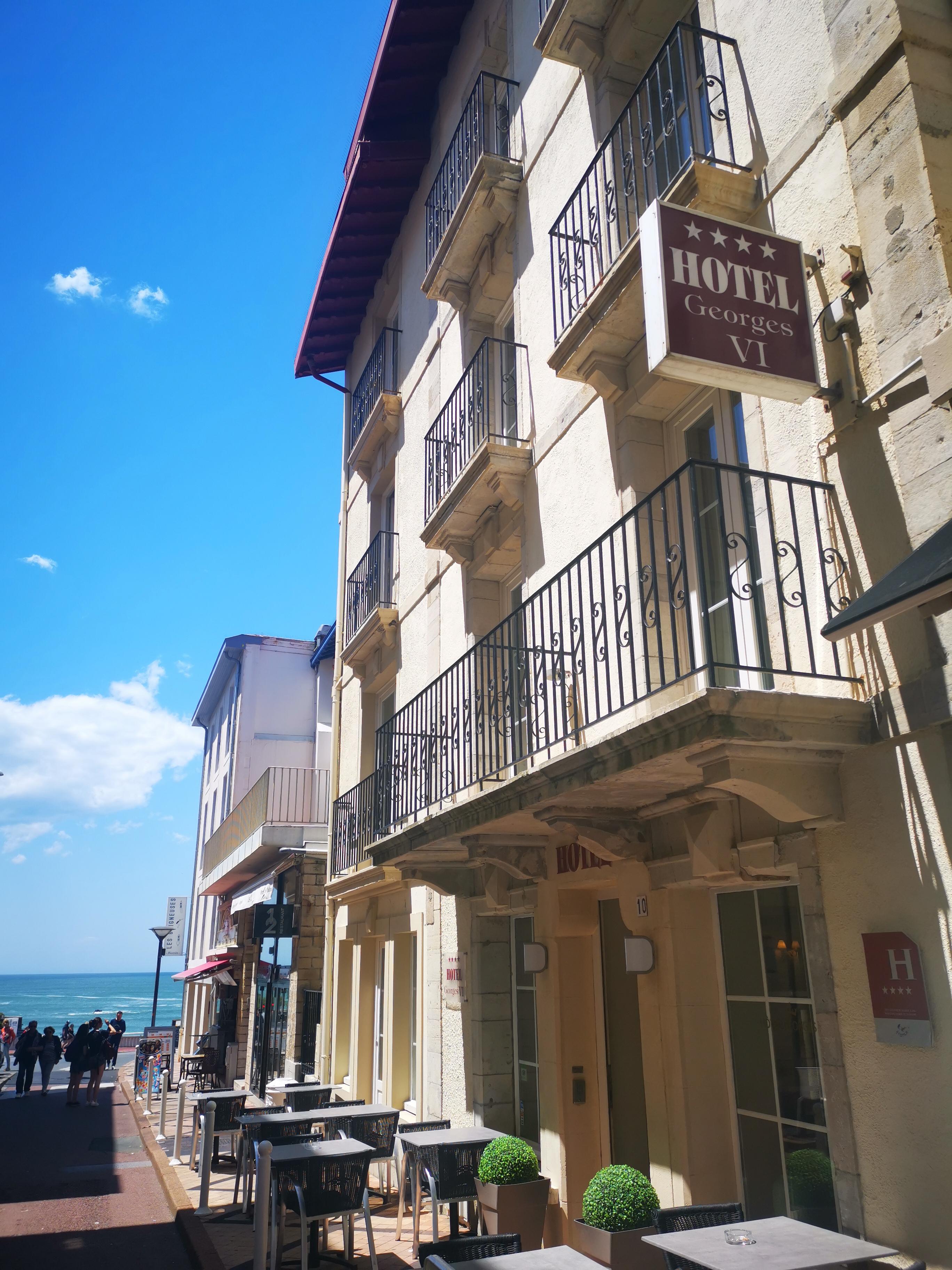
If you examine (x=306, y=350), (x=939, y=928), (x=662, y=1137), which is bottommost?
(x=662, y=1137)

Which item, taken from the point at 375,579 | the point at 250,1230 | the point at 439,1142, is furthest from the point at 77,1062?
the point at 439,1142

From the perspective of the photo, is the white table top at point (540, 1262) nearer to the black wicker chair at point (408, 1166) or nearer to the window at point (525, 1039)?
the black wicker chair at point (408, 1166)

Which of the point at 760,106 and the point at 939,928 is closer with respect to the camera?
the point at 939,928

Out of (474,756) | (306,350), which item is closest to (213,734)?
(306,350)

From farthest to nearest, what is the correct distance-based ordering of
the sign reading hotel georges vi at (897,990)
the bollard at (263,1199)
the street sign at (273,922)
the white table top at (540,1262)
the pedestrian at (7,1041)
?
the pedestrian at (7,1041)
the street sign at (273,922)
the bollard at (263,1199)
the white table top at (540,1262)
the sign reading hotel georges vi at (897,990)

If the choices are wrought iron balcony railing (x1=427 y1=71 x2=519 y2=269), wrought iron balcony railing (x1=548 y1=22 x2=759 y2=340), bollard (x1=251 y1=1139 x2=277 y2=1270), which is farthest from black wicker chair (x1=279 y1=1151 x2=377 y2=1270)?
wrought iron balcony railing (x1=427 y1=71 x2=519 y2=269)

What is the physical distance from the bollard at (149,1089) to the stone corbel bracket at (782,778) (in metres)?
17.0

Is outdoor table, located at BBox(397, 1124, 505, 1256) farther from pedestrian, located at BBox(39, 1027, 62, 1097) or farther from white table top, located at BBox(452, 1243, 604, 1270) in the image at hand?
pedestrian, located at BBox(39, 1027, 62, 1097)

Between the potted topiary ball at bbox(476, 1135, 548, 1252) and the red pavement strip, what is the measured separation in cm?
229

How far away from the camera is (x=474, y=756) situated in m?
8.52

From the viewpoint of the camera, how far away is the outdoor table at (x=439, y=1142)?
6.91 meters

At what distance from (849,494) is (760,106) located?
2678 millimetres

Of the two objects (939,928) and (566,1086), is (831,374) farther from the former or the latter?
(566,1086)

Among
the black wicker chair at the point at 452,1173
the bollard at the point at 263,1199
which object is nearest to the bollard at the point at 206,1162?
the bollard at the point at 263,1199
